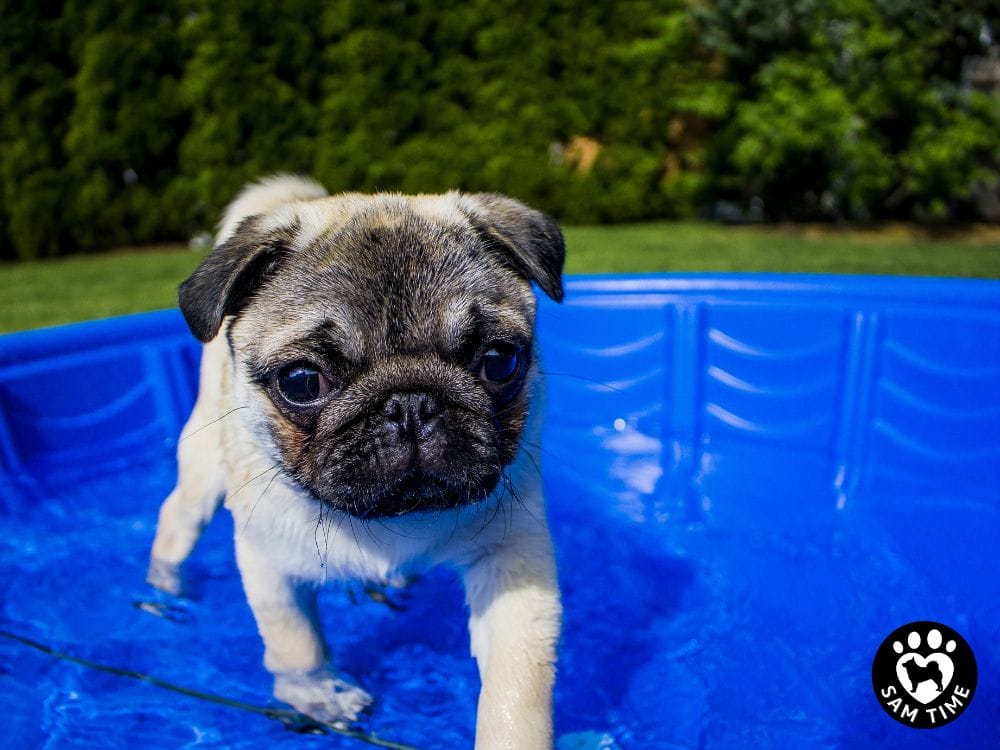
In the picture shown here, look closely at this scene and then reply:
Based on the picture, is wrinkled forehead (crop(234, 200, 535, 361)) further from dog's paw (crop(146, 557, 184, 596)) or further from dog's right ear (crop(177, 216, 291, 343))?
dog's paw (crop(146, 557, 184, 596))

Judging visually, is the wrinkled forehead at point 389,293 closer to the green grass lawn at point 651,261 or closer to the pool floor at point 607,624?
the pool floor at point 607,624

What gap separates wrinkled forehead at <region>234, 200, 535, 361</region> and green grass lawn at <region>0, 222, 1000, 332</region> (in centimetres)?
573

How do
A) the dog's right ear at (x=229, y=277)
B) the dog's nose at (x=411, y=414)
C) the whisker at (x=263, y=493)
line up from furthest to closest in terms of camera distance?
1. the whisker at (x=263, y=493)
2. the dog's right ear at (x=229, y=277)
3. the dog's nose at (x=411, y=414)

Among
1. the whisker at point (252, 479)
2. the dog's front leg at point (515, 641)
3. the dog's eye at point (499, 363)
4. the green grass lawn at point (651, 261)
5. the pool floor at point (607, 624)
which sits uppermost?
the dog's eye at point (499, 363)

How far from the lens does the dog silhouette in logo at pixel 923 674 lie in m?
2.91

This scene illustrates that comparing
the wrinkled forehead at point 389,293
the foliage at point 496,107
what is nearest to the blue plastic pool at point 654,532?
the wrinkled forehead at point 389,293

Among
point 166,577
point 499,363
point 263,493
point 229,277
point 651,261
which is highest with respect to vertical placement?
point 229,277

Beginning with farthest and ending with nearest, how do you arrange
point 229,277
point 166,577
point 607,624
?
1. point 166,577
2. point 607,624
3. point 229,277

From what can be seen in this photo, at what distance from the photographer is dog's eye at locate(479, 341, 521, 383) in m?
2.69

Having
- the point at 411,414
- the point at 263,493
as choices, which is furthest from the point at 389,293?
the point at 263,493

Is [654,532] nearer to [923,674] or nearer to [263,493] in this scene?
[923,674]

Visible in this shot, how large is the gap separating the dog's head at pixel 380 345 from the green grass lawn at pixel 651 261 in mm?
5629

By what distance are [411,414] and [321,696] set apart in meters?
1.35

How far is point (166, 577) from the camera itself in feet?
13.3
